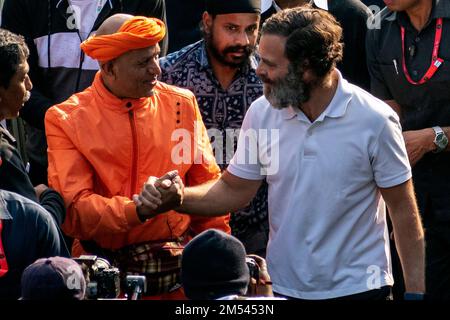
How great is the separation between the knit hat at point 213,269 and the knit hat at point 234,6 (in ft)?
7.19

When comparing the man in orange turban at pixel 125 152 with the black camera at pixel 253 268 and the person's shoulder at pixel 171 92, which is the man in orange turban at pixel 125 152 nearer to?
the person's shoulder at pixel 171 92

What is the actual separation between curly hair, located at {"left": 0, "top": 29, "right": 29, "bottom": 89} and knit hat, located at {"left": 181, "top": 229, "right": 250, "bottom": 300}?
4.58 ft

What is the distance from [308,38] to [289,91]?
24cm

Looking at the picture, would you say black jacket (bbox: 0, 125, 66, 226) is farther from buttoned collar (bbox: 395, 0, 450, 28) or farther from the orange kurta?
buttoned collar (bbox: 395, 0, 450, 28)

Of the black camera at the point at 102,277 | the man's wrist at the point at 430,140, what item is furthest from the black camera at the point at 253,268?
the man's wrist at the point at 430,140

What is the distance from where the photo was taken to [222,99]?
6941 mm

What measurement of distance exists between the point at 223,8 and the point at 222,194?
121cm

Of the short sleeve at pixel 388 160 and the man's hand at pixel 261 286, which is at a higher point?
the short sleeve at pixel 388 160

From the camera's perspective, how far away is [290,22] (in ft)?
19.3

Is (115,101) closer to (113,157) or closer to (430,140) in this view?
(113,157)

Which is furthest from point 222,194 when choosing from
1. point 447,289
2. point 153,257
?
point 447,289

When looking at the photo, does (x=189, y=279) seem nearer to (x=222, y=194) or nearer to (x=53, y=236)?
(x=53, y=236)

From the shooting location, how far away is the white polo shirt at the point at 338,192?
18.9 feet

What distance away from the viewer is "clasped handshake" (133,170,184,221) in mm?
5945
